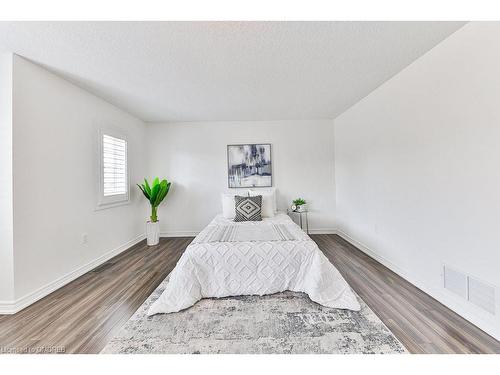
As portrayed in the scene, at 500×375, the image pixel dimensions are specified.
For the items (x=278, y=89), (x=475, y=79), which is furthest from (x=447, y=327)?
(x=278, y=89)

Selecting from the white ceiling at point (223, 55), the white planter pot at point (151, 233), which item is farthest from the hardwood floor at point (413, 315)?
the white planter pot at point (151, 233)

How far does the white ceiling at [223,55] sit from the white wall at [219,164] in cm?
120

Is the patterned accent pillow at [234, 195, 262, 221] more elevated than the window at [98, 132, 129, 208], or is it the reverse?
the window at [98, 132, 129, 208]

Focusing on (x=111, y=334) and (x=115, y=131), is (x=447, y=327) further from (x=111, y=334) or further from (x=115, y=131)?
(x=115, y=131)

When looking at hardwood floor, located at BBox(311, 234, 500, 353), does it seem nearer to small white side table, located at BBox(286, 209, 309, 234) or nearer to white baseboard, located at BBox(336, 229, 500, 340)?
white baseboard, located at BBox(336, 229, 500, 340)

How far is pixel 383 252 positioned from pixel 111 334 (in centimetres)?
311

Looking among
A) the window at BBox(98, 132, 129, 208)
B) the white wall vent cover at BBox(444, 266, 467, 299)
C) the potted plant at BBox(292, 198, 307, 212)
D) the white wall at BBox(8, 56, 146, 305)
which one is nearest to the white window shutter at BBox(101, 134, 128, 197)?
the window at BBox(98, 132, 129, 208)

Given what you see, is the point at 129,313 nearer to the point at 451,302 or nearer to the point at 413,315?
the point at 413,315

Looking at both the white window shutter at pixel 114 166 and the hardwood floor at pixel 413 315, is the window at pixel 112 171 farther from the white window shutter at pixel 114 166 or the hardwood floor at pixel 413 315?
the hardwood floor at pixel 413 315

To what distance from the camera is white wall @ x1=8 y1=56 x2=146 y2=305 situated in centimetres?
205

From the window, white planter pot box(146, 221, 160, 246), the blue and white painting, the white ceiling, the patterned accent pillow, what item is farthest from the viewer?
the blue and white painting

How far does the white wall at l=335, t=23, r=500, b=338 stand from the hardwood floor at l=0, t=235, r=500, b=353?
0.20 m

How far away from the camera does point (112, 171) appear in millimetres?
3447

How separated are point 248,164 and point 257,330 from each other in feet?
10.4
